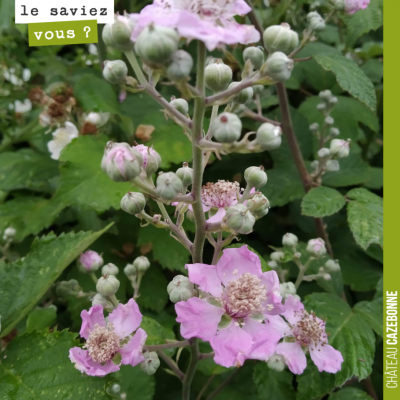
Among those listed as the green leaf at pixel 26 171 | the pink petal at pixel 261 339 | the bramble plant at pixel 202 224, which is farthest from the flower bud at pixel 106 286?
the green leaf at pixel 26 171

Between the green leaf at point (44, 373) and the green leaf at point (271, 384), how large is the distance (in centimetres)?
52

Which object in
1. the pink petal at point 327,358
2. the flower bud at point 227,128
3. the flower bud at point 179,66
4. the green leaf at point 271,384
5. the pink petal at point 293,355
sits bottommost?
the green leaf at point 271,384

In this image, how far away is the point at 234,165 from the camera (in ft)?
6.44

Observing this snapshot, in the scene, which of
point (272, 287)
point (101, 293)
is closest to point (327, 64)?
point (272, 287)

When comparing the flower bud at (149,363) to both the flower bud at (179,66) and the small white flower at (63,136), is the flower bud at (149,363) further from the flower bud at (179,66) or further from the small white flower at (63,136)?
the small white flower at (63,136)

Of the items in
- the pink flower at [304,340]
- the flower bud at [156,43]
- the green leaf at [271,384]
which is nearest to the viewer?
the flower bud at [156,43]

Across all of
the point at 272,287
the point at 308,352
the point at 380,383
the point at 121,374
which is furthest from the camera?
the point at 380,383

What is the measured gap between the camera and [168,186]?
2.47ft

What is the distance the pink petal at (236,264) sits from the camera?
942 millimetres

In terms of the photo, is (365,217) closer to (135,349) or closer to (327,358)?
(327,358)

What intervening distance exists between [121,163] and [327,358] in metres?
0.93

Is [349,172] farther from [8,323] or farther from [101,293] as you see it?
[8,323]

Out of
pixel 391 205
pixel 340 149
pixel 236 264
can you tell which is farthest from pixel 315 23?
pixel 236 264

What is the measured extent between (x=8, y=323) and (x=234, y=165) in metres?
1.24
